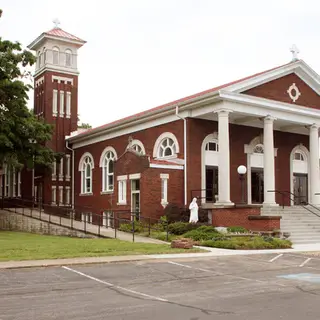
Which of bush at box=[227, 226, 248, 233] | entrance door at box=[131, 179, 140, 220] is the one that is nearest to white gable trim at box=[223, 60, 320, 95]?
entrance door at box=[131, 179, 140, 220]

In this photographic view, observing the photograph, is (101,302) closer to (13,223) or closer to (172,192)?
(172,192)

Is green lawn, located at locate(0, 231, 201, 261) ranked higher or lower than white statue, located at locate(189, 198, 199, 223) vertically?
lower

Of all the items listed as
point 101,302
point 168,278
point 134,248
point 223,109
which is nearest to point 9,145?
point 223,109

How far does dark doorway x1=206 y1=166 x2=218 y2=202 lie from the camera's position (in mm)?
29266

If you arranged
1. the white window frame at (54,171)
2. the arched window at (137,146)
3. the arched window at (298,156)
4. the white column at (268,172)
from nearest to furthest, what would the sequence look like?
the white column at (268,172) < the arched window at (137,146) < the arched window at (298,156) < the white window frame at (54,171)

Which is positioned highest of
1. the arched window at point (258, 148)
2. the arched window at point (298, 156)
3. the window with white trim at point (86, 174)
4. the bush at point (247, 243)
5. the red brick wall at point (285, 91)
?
the red brick wall at point (285, 91)

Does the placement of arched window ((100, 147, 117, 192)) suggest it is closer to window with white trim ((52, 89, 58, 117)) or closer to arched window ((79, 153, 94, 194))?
arched window ((79, 153, 94, 194))

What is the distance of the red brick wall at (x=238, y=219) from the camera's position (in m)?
24.4

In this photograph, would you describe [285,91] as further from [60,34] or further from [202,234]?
[60,34]

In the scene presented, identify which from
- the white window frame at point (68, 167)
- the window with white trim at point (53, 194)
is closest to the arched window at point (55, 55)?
the white window frame at point (68, 167)

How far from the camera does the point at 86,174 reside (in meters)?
37.8

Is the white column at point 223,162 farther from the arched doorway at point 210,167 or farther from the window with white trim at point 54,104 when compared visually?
the window with white trim at point 54,104

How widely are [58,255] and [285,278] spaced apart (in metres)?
7.08

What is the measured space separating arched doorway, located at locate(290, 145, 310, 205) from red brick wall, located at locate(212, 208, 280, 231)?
952cm
